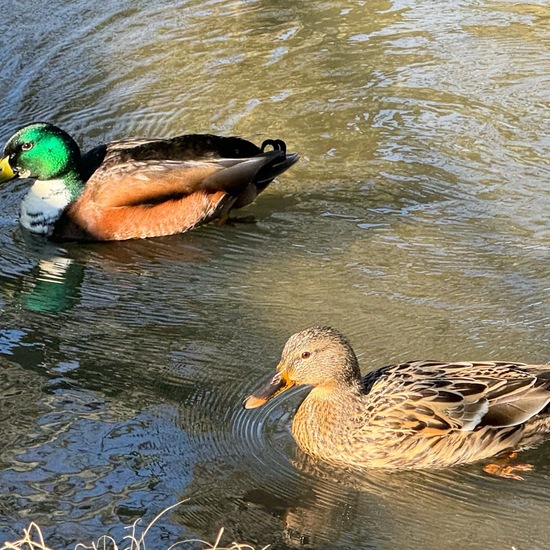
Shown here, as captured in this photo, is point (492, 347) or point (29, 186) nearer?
point (492, 347)

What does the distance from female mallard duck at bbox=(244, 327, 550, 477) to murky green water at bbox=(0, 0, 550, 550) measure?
4.5 inches

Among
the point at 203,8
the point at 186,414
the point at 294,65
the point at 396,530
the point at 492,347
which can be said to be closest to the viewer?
the point at 396,530

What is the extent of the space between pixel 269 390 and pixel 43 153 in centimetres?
358

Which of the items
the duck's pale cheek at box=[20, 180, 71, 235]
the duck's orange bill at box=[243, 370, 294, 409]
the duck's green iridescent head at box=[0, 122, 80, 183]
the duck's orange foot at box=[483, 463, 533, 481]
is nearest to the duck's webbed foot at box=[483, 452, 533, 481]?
the duck's orange foot at box=[483, 463, 533, 481]

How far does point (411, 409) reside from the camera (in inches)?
225

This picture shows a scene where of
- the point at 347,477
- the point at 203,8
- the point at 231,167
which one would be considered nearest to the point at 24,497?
the point at 347,477

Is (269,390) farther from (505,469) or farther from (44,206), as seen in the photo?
(44,206)

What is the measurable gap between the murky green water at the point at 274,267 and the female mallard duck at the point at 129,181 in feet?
0.57

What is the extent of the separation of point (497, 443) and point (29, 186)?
15.8ft

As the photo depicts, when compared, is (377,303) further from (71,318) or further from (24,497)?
(24,497)

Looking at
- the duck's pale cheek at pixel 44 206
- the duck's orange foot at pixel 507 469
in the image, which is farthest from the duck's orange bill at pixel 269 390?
the duck's pale cheek at pixel 44 206

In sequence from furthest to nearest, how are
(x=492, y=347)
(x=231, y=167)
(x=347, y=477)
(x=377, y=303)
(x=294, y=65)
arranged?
(x=294, y=65)
(x=231, y=167)
(x=377, y=303)
(x=492, y=347)
(x=347, y=477)

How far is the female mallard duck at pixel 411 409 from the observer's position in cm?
565

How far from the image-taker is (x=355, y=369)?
5.84 m
